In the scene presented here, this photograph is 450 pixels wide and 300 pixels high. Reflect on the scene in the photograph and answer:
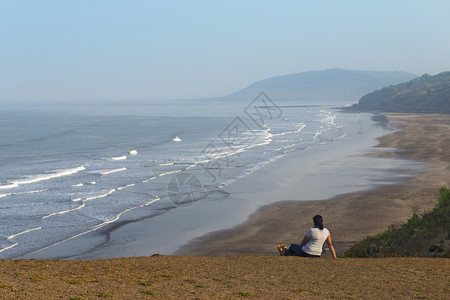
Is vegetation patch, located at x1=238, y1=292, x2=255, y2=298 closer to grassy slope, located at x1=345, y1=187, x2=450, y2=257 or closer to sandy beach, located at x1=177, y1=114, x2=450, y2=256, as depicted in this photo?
grassy slope, located at x1=345, y1=187, x2=450, y2=257

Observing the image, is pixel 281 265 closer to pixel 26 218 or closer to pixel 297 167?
pixel 26 218

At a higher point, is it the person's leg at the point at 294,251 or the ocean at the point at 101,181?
the person's leg at the point at 294,251

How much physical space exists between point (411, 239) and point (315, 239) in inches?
118

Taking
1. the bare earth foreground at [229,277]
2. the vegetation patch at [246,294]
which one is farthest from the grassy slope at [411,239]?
the vegetation patch at [246,294]

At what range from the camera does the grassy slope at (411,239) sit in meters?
12.5

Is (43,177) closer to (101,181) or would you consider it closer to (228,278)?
(101,181)

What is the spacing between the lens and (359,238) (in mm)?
16375

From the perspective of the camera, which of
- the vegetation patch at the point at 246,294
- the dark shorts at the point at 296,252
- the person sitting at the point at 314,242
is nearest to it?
the vegetation patch at the point at 246,294

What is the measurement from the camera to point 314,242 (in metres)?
11.7

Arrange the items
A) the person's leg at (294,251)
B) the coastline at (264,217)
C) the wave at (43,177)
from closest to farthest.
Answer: the person's leg at (294,251)
the coastline at (264,217)
the wave at (43,177)

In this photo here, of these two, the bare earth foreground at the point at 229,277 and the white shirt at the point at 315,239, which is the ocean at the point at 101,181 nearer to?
the bare earth foreground at the point at 229,277

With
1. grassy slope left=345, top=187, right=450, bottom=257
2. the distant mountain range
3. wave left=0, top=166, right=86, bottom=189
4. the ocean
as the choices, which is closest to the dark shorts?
grassy slope left=345, top=187, right=450, bottom=257

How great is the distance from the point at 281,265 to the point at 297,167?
80.4 feet

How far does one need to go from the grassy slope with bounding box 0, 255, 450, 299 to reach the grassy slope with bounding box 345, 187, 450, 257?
112 cm
